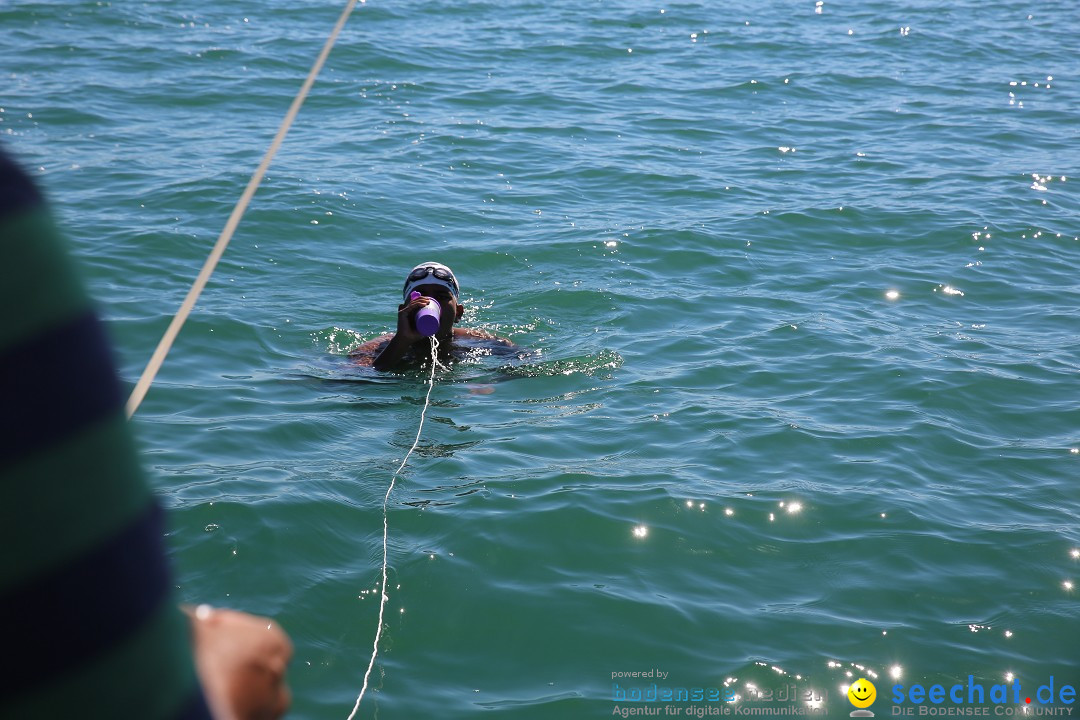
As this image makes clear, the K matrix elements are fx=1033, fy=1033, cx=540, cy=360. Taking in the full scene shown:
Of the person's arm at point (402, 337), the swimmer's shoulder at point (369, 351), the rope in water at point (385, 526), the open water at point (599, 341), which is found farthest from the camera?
the swimmer's shoulder at point (369, 351)

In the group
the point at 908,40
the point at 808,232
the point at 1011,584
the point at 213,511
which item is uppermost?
the point at 908,40

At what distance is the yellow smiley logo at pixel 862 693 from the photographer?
3.70 meters

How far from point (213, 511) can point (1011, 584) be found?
3506mm

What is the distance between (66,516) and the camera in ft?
2.66

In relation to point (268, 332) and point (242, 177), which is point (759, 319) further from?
point (242, 177)

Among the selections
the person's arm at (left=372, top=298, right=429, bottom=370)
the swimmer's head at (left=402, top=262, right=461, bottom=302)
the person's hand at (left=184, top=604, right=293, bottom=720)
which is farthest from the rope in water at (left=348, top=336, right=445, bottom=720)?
the person's hand at (left=184, top=604, right=293, bottom=720)

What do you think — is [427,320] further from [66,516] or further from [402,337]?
[66,516]

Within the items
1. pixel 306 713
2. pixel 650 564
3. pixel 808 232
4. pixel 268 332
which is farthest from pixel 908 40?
pixel 306 713

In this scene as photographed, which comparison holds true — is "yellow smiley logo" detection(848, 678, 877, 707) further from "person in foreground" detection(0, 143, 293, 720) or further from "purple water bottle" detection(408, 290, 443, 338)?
"purple water bottle" detection(408, 290, 443, 338)

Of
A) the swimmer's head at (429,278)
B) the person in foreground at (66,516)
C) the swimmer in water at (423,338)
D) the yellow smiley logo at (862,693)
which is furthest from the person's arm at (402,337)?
the person in foreground at (66,516)

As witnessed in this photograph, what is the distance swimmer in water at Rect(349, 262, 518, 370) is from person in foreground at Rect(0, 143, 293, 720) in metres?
5.64

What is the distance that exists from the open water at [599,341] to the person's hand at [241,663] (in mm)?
229

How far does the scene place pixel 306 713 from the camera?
346 centimetres

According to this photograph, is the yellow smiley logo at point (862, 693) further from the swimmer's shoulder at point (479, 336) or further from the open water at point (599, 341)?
the swimmer's shoulder at point (479, 336)
